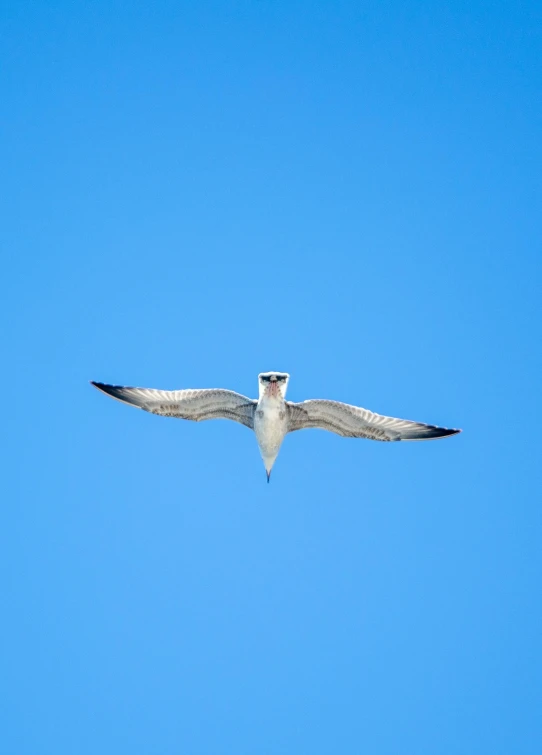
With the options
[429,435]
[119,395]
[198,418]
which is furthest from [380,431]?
[119,395]

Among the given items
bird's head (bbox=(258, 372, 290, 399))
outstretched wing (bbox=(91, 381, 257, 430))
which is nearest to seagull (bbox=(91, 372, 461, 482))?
outstretched wing (bbox=(91, 381, 257, 430))

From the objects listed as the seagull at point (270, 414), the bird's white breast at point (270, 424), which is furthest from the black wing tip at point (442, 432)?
the bird's white breast at point (270, 424)

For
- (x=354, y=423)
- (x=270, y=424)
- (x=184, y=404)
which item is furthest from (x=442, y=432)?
(x=184, y=404)

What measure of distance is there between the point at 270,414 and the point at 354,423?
2610mm

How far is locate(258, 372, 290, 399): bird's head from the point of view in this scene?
2236 centimetres

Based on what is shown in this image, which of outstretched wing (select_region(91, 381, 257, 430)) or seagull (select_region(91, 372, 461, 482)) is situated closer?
seagull (select_region(91, 372, 461, 482))

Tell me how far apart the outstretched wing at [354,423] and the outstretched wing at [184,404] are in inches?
54.2

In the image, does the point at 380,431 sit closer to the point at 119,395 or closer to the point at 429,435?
the point at 429,435

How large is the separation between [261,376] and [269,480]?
348 cm

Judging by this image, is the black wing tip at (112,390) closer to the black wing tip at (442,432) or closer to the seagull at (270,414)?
the seagull at (270,414)

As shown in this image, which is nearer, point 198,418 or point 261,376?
point 261,376

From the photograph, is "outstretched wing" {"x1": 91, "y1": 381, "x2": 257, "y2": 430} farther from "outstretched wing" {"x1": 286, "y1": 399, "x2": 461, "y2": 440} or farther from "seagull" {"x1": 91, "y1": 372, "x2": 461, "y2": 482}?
"outstretched wing" {"x1": 286, "y1": 399, "x2": 461, "y2": 440}

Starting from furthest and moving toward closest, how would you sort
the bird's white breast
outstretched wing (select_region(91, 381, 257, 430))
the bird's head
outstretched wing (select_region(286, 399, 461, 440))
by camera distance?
1. outstretched wing (select_region(91, 381, 257, 430))
2. outstretched wing (select_region(286, 399, 461, 440))
3. the bird's white breast
4. the bird's head

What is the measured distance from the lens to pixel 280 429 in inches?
929
